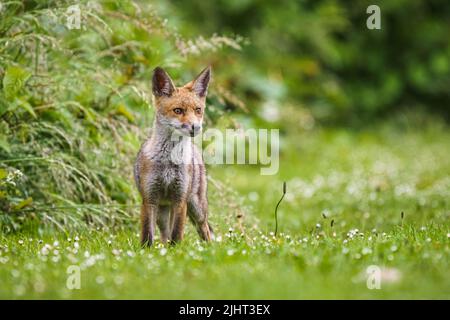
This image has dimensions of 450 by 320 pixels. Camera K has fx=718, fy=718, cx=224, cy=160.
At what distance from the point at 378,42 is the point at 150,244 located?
13155 millimetres

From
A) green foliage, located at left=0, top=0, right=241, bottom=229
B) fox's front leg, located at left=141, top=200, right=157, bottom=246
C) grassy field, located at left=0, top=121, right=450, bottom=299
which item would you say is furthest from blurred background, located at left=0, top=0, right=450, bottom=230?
fox's front leg, located at left=141, top=200, right=157, bottom=246

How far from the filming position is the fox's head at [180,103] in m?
5.36

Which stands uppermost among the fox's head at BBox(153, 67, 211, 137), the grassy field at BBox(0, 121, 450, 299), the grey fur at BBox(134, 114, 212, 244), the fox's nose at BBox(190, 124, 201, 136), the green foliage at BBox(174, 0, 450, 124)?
the green foliage at BBox(174, 0, 450, 124)

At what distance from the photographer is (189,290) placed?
157 inches

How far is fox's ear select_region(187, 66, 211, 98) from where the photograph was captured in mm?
5641

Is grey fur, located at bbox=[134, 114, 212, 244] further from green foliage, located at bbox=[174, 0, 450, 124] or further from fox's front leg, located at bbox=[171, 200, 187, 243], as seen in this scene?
green foliage, located at bbox=[174, 0, 450, 124]

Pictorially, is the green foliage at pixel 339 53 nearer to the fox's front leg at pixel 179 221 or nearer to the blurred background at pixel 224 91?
the blurred background at pixel 224 91

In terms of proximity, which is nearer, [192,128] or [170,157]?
[192,128]

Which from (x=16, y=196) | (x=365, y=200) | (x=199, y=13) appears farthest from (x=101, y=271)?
(x=199, y=13)

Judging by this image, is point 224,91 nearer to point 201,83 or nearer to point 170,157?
point 201,83

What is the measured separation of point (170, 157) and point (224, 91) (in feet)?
5.58

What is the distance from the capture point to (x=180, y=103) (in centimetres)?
546

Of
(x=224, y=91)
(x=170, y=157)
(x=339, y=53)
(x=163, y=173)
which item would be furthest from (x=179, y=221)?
(x=339, y=53)
